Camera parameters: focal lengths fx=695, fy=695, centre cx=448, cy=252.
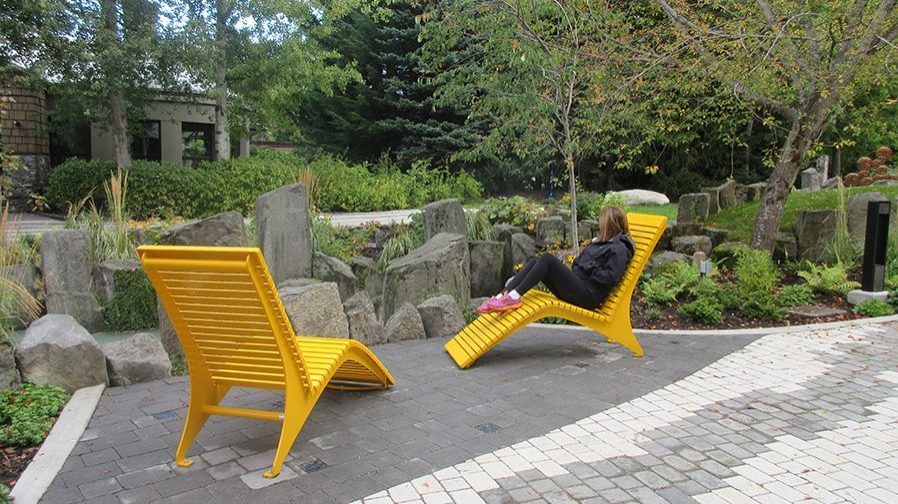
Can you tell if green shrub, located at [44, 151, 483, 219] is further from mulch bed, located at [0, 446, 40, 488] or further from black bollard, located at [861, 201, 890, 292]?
mulch bed, located at [0, 446, 40, 488]

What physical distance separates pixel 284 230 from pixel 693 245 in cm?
546

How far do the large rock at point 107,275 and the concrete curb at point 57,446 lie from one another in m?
3.85

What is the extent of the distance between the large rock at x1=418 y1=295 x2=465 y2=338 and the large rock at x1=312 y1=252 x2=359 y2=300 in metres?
1.79

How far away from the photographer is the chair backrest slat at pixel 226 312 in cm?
333

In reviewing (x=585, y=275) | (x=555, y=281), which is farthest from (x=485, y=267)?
(x=555, y=281)

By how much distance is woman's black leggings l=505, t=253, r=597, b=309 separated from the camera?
5633mm

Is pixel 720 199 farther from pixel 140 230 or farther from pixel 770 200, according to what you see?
pixel 140 230

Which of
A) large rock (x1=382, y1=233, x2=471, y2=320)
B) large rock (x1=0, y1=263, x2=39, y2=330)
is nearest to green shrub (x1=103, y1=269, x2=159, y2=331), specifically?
large rock (x1=0, y1=263, x2=39, y2=330)

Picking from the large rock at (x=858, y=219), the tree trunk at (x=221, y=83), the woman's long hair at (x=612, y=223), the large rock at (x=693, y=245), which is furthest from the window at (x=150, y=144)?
the large rock at (x=858, y=219)

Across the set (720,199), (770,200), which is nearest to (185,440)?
(770,200)

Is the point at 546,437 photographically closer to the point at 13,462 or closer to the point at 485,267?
the point at 13,462

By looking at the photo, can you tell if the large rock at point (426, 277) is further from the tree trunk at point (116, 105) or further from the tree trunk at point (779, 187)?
Result: the tree trunk at point (116, 105)

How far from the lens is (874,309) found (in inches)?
290

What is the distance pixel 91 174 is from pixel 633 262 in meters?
14.5
